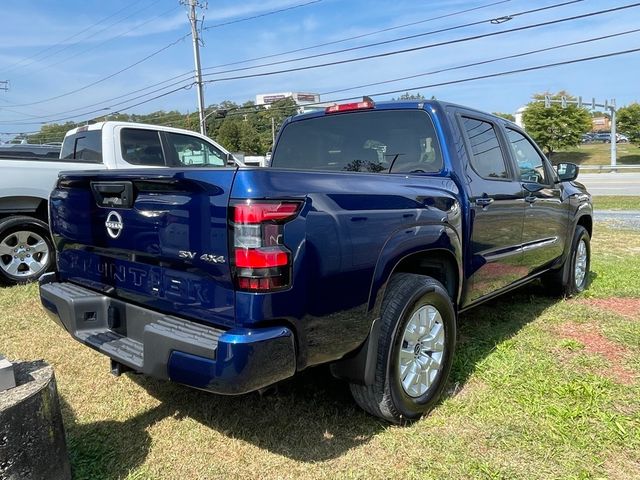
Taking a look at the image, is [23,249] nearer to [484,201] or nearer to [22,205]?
[22,205]

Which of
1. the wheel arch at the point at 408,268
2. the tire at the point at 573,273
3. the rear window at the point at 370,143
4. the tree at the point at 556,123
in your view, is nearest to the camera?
the wheel arch at the point at 408,268

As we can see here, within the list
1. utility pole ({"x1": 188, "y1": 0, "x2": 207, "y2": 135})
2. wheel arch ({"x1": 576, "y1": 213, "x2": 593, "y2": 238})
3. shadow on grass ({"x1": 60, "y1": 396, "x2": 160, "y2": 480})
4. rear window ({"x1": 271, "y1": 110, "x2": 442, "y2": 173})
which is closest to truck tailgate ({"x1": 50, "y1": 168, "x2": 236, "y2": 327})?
shadow on grass ({"x1": 60, "y1": 396, "x2": 160, "y2": 480})

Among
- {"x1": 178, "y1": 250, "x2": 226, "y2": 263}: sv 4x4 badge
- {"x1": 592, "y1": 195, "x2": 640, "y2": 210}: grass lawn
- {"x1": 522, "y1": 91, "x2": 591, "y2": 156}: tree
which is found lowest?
{"x1": 592, "y1": 195, "x2": 640, "y2": 210}: grass lawn

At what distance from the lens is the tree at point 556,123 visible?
175 feet

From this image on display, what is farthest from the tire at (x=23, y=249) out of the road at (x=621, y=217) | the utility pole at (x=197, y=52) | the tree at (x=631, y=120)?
the tree at (x=631, y=120)

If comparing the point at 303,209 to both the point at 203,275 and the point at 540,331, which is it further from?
the point at 540,331

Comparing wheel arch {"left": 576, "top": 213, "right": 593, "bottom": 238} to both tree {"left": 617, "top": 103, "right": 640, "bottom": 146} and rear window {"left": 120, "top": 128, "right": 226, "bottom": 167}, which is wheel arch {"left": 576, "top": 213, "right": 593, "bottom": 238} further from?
tree {"left": 617, "top": 103, "right": 640, "bottom": 146}

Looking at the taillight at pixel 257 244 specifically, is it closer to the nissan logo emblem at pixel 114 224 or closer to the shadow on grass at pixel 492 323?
the nissan logo emblem at pixel 114 224

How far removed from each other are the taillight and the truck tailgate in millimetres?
60

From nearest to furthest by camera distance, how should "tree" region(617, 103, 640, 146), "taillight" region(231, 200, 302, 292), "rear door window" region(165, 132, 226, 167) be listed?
1. "taillight" region(231, 200, 302, 292)
2. "rear door window" region(165, 132, 226, 167)
3. "tree" region(617, 103, 640, 146)

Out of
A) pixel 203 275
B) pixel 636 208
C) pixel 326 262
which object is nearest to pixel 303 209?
pixel 326 262

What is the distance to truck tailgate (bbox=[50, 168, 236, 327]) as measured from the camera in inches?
88.2

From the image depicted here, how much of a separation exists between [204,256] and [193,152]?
5729 millimetres

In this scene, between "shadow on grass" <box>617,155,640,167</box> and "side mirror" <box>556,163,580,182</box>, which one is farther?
"shadow on grass" <box>617,155,640,167</box>
